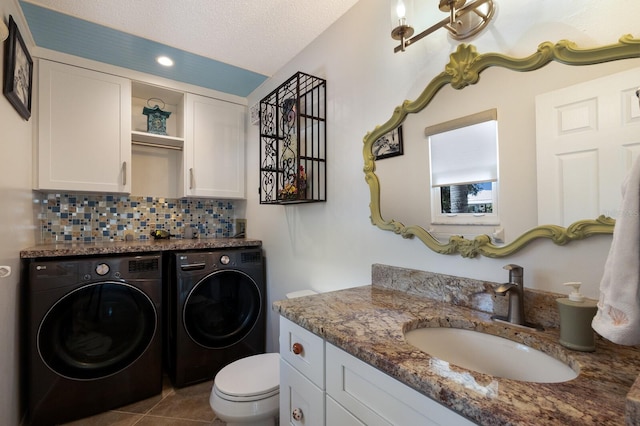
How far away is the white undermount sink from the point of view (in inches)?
31.0

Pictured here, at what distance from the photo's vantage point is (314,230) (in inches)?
77.8

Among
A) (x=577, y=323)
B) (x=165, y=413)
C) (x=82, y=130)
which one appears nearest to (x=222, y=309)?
(x=165, y=413)

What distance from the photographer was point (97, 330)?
193cm

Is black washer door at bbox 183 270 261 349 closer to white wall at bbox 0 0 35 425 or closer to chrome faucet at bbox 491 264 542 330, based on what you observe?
white wall at bbox 0 0 35 425

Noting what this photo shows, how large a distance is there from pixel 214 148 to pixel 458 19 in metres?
2.15

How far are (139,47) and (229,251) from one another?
1531 millimetres

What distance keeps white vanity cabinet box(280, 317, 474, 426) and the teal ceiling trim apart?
201cm

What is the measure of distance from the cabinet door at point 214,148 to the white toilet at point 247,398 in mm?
1611

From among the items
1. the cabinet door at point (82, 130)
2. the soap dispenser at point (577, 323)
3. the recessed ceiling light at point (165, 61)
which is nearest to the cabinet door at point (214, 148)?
the recessed ceiling light at point (165, 61)

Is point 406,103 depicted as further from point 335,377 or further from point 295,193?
point 335,377

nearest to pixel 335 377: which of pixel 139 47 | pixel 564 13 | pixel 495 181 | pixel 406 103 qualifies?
pixel 495 181

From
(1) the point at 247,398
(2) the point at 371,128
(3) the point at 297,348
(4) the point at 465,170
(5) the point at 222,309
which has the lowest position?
(1) the point at 247,398

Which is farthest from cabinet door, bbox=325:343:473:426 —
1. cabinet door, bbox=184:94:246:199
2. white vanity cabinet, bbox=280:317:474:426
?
cabinet door, bbox=184:94:246:199

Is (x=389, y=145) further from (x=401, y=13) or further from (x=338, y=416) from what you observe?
(x=338, y=416)
